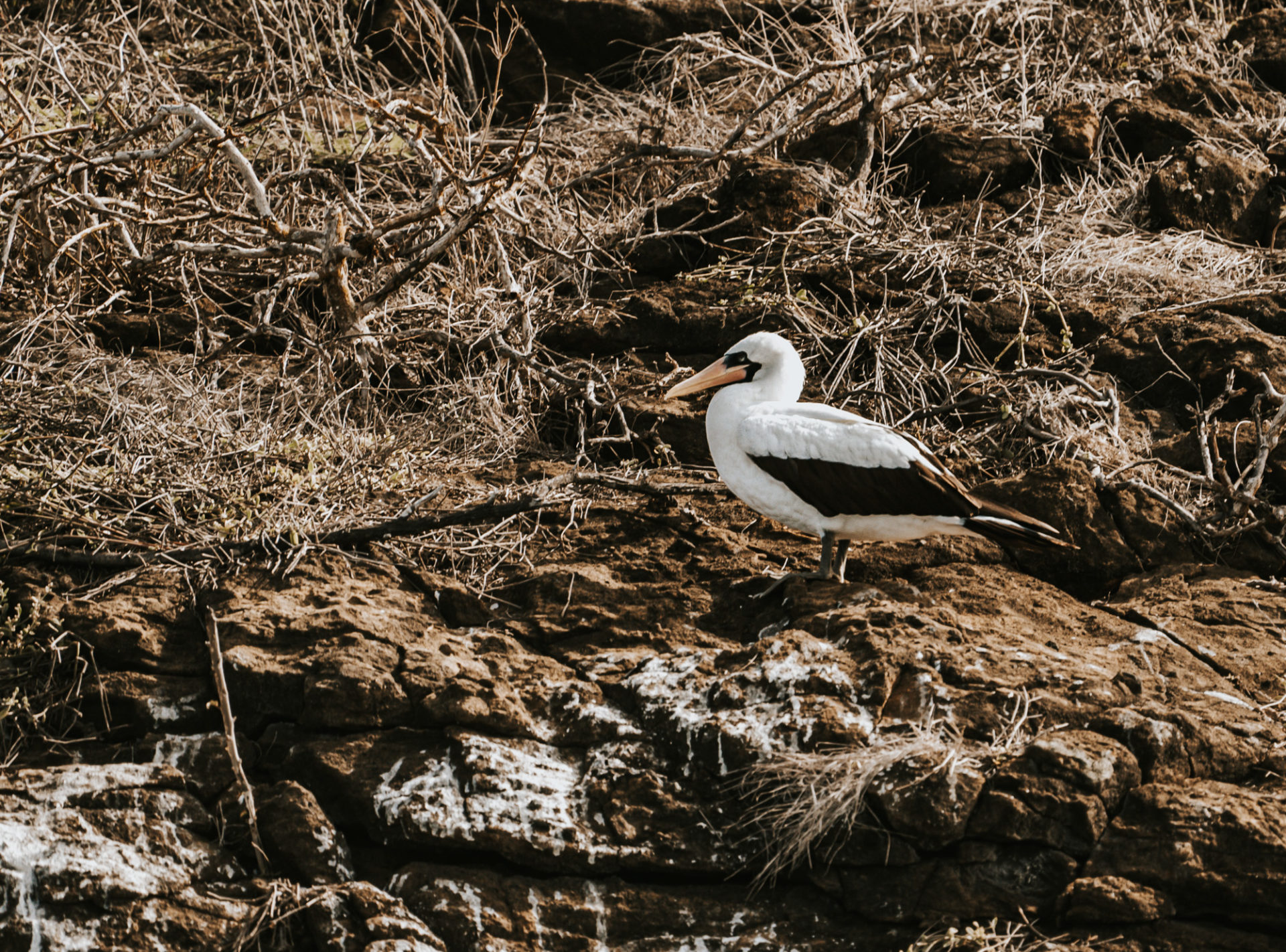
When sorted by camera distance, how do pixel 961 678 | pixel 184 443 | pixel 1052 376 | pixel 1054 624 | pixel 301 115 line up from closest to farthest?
pixel 961 678
pixel 1054 624
pixel 184 443
pixel 1052 376
pixel 301 115

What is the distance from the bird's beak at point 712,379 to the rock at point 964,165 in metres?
2.88

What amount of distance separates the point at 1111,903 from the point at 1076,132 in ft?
18.0

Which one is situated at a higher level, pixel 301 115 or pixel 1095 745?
pixel 301 115

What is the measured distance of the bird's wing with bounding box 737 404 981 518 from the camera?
4453 mm

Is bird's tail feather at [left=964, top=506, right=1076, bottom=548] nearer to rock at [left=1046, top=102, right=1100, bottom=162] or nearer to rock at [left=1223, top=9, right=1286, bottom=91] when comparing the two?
rock at [left=1046, top=102, right=1100, bottom=162]

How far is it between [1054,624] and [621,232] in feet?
12.4

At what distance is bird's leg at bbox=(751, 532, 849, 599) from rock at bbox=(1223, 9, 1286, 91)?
5.89 metres

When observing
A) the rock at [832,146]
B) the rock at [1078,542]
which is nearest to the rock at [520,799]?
the rock at [1078,542]

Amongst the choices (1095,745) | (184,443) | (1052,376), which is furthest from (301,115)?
(1095,745)

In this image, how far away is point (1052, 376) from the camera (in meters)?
5.80

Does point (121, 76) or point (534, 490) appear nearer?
point (534, 490)

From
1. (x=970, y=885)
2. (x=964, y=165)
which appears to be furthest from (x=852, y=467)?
(x=964, y=165)

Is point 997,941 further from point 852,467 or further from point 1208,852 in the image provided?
point 852,467

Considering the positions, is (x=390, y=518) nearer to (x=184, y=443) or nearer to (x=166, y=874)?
(x=184, y=443)
